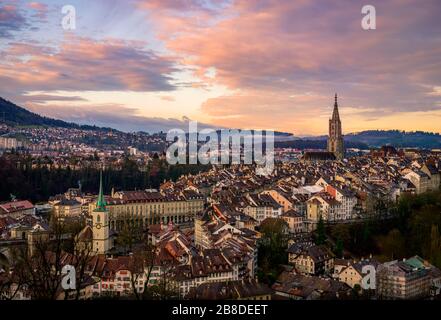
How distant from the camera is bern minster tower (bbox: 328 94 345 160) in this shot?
60.3 metres

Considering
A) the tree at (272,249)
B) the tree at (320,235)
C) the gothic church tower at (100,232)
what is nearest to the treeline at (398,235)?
the tree at (320,235)

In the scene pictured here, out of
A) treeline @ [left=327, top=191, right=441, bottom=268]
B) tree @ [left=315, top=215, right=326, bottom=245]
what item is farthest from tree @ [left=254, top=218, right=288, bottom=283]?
treeline @ [left=327, top=191, right=441, bottom=268]

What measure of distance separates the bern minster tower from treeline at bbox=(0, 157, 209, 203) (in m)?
19.9

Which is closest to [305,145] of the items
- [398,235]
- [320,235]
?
[398,235]

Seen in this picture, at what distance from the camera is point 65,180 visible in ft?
136

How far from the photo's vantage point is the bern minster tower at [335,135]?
198ft

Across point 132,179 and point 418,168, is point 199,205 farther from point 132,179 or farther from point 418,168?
point 418,168

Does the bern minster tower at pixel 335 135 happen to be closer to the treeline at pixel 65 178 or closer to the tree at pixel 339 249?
the treeline at pixel 65 178

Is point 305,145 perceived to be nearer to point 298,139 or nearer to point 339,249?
point 298,139

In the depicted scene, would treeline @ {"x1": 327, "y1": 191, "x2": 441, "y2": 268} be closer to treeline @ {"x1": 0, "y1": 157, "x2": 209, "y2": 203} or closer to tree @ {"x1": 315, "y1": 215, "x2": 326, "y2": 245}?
tree @ {"x1": 315, "y1": 215, "x2": 326, "y2": 245}

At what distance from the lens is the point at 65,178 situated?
41688mm

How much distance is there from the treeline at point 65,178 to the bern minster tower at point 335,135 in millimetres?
19896

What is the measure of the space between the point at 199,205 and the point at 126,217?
18.3 feet
